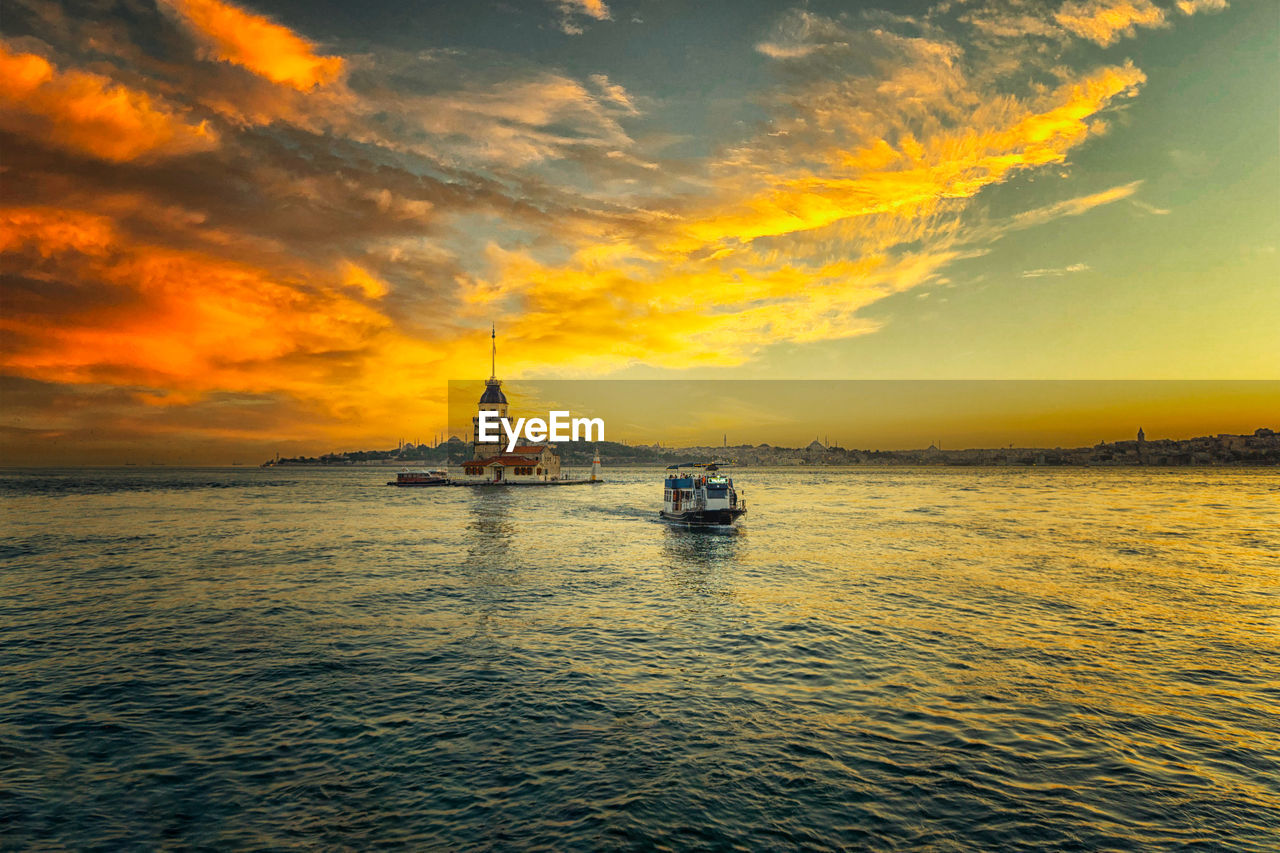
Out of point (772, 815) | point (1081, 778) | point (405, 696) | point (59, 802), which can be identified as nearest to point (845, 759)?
point (772, 815)

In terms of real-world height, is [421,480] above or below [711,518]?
below

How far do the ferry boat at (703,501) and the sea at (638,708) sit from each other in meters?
21.3

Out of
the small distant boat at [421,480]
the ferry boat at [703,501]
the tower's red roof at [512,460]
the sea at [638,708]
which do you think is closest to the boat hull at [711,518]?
the ferry boat at [703,501]

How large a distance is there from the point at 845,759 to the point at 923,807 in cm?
205

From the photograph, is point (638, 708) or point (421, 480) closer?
point (638, 708)

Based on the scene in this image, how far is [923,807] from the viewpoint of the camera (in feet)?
37.7

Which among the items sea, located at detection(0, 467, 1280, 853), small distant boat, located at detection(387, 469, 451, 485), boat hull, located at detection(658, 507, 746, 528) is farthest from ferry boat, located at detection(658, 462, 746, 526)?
small distant boat, located at detection(387, 469, 451, 485)

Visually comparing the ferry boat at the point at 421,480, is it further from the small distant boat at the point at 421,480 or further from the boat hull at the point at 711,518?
the boat hull at the point at 711,518

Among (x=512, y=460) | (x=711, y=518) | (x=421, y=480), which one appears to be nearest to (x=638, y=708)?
(x=711, y=518)

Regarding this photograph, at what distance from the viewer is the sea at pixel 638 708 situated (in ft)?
36.3

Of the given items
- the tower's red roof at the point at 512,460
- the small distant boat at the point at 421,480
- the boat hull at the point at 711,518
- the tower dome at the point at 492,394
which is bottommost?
the small distant boat at the point at 421,480

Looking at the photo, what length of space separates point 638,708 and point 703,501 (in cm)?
4705

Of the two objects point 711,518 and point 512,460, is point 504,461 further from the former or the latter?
point 711,518

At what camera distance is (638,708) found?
16188mm
